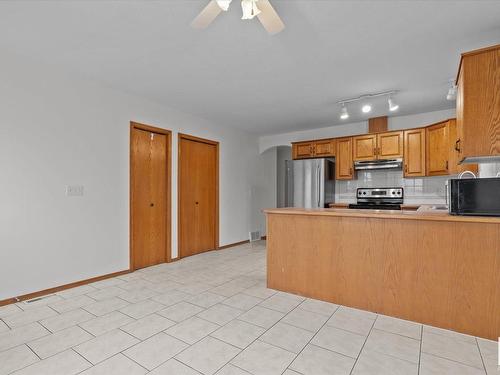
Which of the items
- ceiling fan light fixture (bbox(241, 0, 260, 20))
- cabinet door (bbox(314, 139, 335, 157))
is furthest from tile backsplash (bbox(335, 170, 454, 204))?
ceiling fan light fixture (bbox(241, 0, 260, 20))

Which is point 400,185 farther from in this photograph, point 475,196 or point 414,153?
point 475,196

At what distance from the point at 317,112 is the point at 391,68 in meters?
1.67

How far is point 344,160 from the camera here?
199 inches

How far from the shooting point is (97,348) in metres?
1.92

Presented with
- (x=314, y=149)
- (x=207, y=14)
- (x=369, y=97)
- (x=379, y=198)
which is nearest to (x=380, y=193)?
(x=379, y=198)

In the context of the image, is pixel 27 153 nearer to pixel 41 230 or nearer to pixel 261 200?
pixel 41 230

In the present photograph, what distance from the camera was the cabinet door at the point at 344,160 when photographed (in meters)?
5.01

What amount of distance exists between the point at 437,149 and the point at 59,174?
513 cm

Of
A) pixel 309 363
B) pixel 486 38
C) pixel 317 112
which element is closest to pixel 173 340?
pixel 309 363

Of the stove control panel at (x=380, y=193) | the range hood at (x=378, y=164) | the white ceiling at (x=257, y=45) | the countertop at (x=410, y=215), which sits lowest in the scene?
the countertop at (x=410, y=215)

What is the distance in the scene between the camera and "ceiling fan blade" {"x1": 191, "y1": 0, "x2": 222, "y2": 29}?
1687 mm

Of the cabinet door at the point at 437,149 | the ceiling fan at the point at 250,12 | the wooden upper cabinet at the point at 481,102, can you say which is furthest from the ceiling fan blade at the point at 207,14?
the cabinet door at the point at 437,149

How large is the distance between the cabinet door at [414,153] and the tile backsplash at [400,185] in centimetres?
34

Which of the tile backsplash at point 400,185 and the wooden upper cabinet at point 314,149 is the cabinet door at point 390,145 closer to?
the tile backsplash at point 400,185
